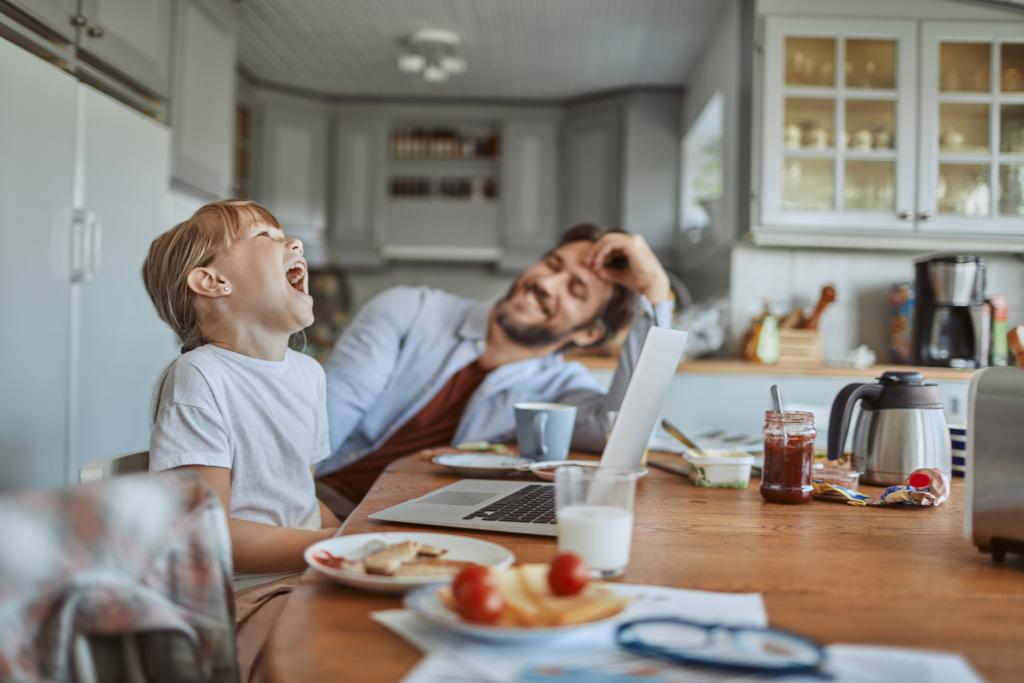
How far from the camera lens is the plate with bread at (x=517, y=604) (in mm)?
581

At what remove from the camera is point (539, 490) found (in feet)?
3.91

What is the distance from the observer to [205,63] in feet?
11.3

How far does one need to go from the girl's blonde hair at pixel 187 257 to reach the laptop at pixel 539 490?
44 cm

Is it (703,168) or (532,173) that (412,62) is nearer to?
(532,173)

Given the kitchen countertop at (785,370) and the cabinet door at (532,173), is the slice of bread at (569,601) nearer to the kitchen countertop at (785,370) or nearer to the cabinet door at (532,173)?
the kitchen countertop at (785,370)

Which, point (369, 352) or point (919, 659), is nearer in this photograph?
point (919, 659)

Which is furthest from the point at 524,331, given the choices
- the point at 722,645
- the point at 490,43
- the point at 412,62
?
the point at 490,43

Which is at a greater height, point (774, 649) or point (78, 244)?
point (78, 244)

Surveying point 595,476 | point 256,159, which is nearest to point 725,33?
point 256,159

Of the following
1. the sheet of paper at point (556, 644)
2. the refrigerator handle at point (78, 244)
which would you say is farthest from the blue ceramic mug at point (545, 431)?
the refrigerator handle at point (78, 244)

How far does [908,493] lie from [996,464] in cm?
30

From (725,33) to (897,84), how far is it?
76cm

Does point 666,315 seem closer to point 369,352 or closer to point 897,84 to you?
point 369,352

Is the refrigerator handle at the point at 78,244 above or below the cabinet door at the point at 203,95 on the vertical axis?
below
